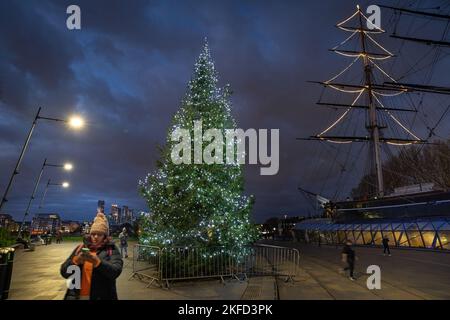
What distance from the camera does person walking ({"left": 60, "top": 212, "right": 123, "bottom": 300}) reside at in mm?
4098

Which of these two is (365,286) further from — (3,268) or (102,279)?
(3,268)

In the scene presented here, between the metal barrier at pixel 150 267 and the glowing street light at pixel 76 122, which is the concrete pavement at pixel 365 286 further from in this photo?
the glowing street light at pixel 76 122

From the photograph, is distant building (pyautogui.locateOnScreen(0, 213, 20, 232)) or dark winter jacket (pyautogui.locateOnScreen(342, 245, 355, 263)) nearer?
dark winter jacket (pyautogui.locateOnScreen(342, 245, 355, 263))

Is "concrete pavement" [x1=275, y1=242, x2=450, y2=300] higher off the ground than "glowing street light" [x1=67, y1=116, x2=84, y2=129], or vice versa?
"glowing street light" [x1=67, y1=116, x2=84, y2=129]

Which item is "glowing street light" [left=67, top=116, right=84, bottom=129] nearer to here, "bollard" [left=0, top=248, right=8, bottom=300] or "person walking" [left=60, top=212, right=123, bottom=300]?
"bollard" [left=0, top=248, right=8, bottom=300]

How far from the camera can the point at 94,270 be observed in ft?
14.1

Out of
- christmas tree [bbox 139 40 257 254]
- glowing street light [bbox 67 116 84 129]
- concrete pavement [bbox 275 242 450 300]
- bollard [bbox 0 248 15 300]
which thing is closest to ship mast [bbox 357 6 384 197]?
concrete pavement [bbox 275 242 450 300]

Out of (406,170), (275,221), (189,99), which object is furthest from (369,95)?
(275,221)

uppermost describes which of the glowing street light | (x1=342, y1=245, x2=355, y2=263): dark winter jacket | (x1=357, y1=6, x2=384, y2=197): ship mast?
(x1=357, y1=6, x2=384, y2=197): ship mast

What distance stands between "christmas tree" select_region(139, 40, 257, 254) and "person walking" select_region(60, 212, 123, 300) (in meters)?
8.63

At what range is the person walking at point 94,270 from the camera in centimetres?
410

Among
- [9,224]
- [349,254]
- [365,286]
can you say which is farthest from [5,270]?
[9,224]

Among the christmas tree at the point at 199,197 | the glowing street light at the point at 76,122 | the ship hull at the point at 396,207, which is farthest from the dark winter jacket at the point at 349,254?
the ship hull at the point at 396,207
